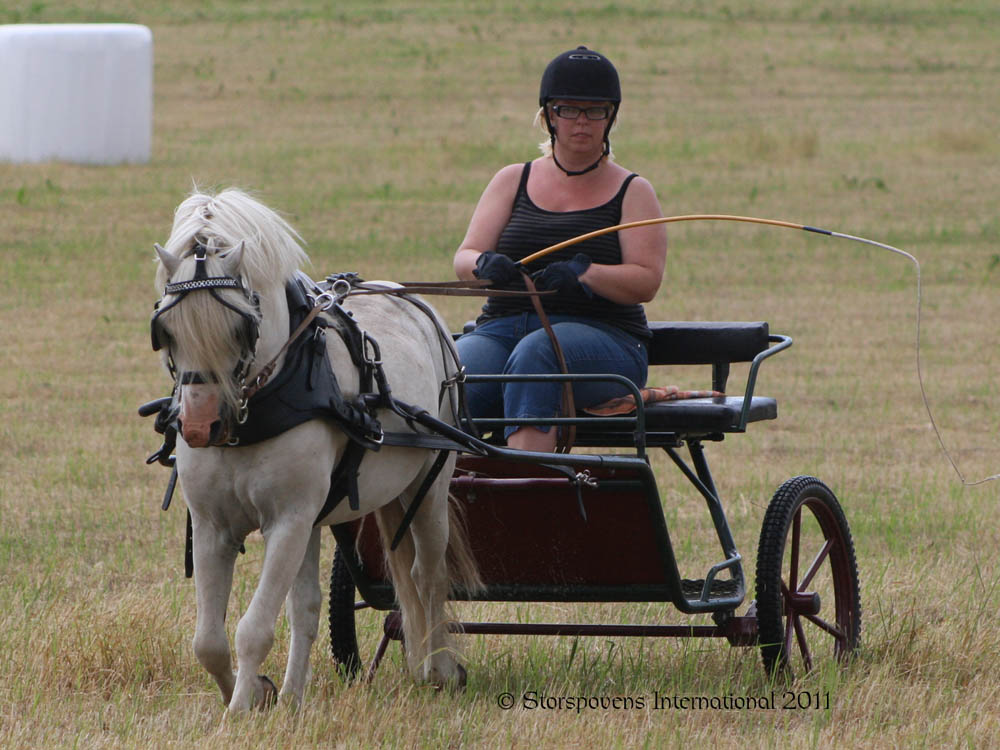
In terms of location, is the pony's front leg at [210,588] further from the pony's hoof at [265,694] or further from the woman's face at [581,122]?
the woman's face at [581,122]

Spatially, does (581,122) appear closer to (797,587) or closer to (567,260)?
(567,260)

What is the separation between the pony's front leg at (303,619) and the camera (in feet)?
15.6

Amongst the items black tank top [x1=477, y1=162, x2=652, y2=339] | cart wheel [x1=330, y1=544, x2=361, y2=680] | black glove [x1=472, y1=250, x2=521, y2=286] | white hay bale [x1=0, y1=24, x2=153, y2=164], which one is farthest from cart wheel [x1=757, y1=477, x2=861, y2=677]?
white hay bale [x1=0, y1=24, x2=153, y2=164]

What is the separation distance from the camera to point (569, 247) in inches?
212

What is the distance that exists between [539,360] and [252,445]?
1269 millimetres

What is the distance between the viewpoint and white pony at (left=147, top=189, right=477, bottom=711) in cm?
387

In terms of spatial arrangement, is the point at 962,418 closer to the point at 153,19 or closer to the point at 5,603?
the point at 5,603

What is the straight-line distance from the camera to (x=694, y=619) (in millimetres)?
6406

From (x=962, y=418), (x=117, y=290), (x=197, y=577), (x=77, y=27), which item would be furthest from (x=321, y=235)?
(x=197, y=577)

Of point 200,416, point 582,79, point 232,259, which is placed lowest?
point 200,416

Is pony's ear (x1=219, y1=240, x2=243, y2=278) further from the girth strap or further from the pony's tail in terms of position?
the pony's tail

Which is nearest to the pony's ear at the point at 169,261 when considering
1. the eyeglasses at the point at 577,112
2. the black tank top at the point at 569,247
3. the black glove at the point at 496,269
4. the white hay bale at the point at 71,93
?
the black glove at the point at 496,269

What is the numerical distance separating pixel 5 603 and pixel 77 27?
20.0 m

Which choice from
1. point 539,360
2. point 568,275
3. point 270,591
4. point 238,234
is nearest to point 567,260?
point 568,275
